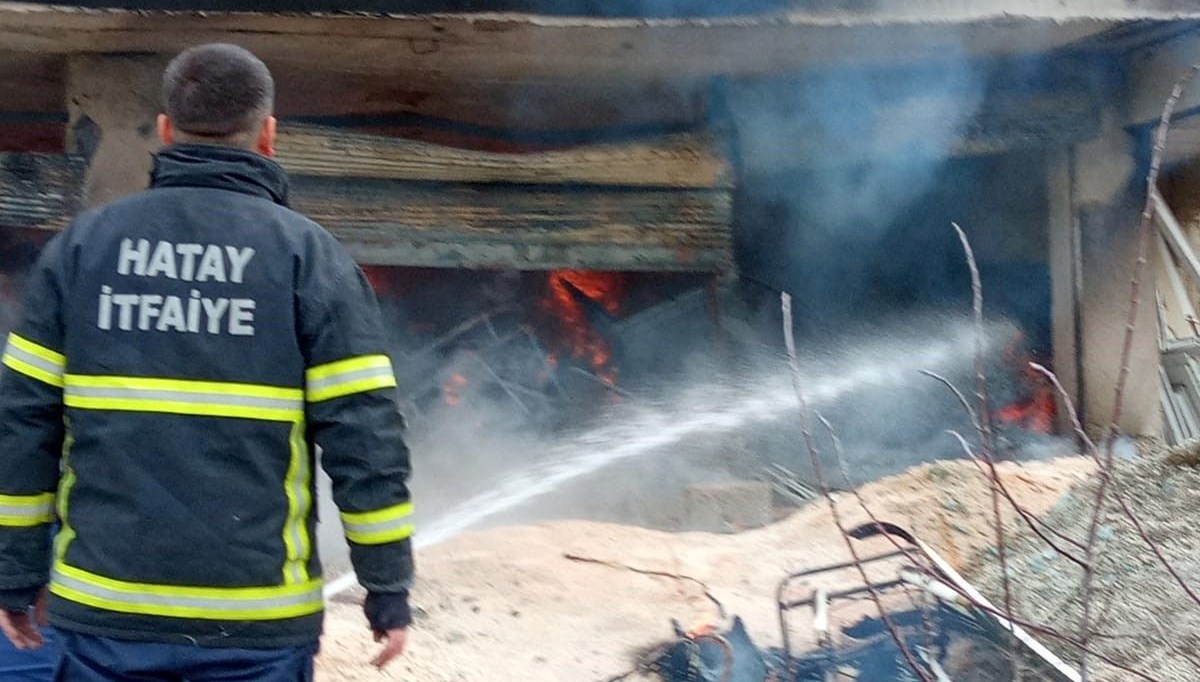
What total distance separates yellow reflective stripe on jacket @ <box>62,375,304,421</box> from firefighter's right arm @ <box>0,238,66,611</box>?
72mm

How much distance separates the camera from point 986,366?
6.75m

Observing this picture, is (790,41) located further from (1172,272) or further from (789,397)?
(1172,272)

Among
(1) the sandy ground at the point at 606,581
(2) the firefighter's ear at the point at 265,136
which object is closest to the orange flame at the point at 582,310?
(1) the sandy ground at the point at 606,581

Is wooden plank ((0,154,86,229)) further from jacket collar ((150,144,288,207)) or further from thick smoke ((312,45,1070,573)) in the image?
jacket collar ((150,144,288,207))

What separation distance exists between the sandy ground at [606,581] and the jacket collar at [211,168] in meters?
1.60

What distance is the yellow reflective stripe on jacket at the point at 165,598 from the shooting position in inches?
74.3

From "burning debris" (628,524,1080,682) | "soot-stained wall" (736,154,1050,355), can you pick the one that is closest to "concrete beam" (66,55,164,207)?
"burning debris" (628,524,1080,682)

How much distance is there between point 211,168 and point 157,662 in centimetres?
95

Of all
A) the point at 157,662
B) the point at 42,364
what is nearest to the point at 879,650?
the point at 157,662

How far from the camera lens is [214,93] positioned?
2051 mm

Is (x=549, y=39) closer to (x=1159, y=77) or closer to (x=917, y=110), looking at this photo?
(x=917, y=110)

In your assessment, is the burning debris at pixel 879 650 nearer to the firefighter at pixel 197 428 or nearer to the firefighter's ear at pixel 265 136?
the firefighter at pixel 197 428

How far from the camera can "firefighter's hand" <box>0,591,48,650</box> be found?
6.63ft

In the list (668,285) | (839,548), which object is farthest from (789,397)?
(839,548)
